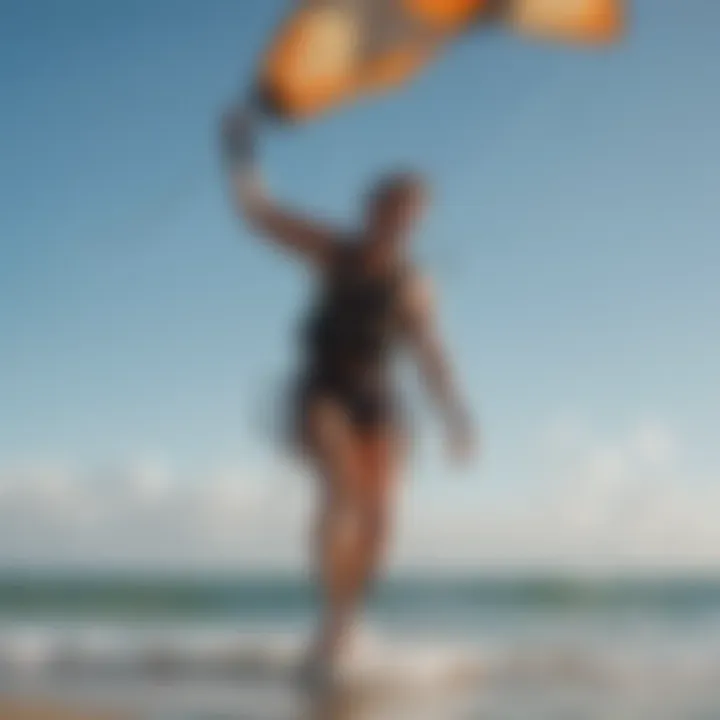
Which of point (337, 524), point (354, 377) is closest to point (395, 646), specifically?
point (337, 524)

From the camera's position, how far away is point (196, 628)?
234 cm

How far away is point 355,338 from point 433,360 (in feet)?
0.35

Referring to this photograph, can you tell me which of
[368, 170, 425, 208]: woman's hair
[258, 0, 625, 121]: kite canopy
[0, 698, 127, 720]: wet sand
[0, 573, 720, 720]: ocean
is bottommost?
[0, 698, 127, 720]: wet sand

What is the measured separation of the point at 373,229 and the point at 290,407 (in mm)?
243

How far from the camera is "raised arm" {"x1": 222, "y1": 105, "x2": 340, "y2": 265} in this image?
1896 millimetres

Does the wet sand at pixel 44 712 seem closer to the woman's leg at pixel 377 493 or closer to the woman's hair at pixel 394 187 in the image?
the woman's leg at pixel 377 493

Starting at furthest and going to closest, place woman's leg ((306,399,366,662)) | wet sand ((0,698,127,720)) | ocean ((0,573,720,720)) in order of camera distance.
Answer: woman's leg ((306,399,366,662)) → ocean ((0,573,720,720)) → wet sand ((0,698,127,720))

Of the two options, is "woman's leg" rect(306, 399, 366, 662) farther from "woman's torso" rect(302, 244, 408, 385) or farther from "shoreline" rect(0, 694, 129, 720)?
"shoreline" rect(0, 694, 129, 720)

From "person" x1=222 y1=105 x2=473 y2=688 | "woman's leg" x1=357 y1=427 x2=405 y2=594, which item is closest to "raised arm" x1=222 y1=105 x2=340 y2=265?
"person" x1=222 y1=105 x2=473 y2=688

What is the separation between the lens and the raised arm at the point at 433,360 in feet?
6.21

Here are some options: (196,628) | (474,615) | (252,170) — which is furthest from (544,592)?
(252,170)

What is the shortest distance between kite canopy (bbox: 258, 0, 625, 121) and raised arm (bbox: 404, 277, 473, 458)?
10.8 inches

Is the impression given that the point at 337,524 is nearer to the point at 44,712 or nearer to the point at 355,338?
the point at 355,338

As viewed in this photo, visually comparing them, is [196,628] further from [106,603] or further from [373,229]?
[373,229]
